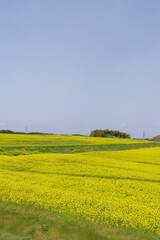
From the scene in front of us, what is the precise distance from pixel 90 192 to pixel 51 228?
2.95m

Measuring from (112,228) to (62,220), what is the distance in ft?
5.15

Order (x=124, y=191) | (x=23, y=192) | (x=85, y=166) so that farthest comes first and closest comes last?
(x=85, y=166), (x=124, y=191), (x=23, y=192)

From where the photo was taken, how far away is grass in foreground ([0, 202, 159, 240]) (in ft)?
24.7

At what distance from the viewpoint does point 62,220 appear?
8.29 meters

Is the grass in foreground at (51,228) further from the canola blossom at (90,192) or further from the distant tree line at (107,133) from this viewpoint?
the distant tree line at (107,133)

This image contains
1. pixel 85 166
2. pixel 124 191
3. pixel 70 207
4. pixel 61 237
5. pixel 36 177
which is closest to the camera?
pixel 61 237

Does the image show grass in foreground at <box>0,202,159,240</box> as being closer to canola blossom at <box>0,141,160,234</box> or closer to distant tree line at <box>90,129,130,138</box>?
canola blossom at <box>0,141,160,234</box>

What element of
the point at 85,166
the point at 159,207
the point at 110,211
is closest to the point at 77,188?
the point at 110,211

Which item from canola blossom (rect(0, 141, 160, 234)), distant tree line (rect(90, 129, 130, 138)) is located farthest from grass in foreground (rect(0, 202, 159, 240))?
distant tree line (rect(90, 129, 130, 138))

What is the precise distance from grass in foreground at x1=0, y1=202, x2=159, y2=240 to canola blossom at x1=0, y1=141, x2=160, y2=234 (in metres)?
0.30

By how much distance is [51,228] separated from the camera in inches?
319

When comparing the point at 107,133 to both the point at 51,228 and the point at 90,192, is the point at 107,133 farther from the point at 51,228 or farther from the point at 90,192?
the point at 51,228

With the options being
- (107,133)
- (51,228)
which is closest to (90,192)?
(51,228)

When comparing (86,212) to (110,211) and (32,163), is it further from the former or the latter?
(32,163)
